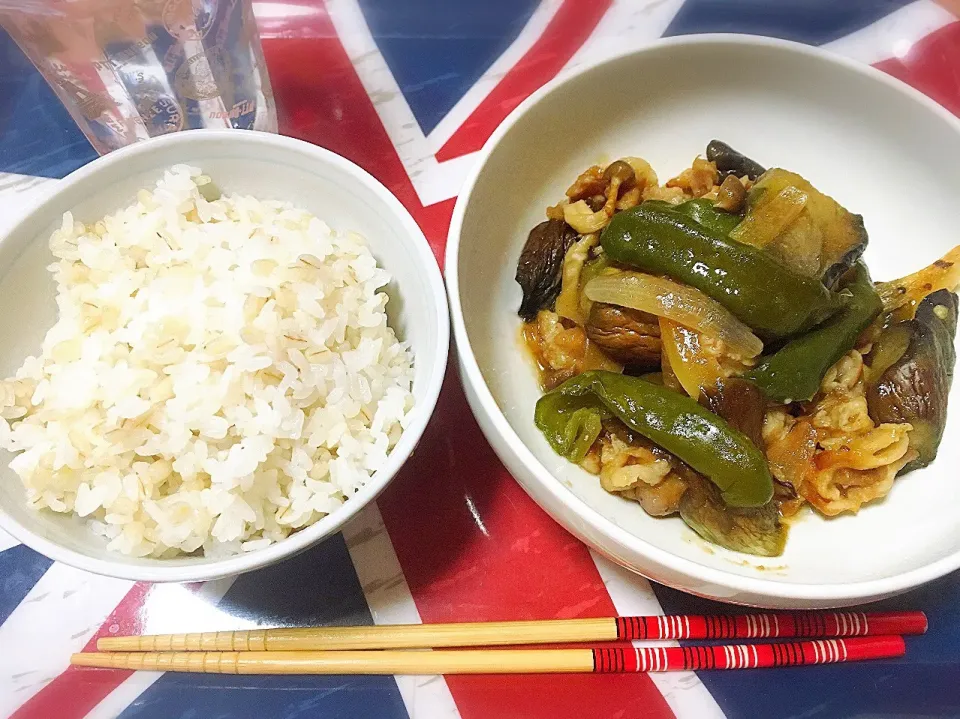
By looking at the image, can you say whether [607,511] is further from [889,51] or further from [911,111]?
[889,51]

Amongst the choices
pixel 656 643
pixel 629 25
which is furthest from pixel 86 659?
pixel 629 25

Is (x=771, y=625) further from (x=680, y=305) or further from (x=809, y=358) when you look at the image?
(x=680, y=305)

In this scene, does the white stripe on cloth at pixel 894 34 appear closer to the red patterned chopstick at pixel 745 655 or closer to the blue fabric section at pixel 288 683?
the red patterned chopstick at pixel 745 655

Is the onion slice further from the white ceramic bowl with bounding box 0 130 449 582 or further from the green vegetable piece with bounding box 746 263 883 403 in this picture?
the white ceramic bowl with bounding box 0 130 449 582

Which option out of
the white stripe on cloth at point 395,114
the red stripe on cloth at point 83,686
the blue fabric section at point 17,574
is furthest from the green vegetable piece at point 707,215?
the blue fabric section at point 17,574

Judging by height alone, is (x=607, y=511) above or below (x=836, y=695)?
above

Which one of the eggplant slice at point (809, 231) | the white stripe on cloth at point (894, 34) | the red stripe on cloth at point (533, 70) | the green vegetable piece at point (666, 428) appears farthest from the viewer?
the white stripe on cloth at point (894, 34)

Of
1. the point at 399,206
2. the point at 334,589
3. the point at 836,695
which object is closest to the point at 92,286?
the point at 399,206
